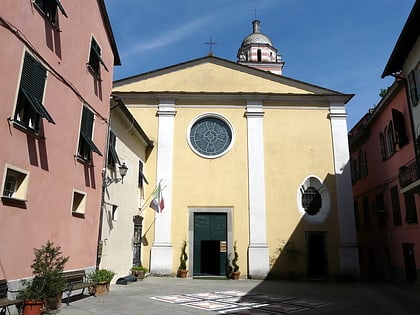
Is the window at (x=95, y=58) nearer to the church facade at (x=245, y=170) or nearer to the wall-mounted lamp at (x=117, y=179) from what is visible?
the wall-mounted lamp at (x=117, y=179)

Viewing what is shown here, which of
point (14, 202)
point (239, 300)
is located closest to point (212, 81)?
point (239, 300)

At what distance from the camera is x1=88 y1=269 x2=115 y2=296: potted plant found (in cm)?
1002

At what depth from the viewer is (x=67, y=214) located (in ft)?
30.1

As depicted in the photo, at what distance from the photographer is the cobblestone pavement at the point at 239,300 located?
8.44 metres

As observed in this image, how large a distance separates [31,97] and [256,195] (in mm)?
12037

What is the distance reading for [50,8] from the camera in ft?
28.2

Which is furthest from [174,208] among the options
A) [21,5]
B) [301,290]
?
[21,5]

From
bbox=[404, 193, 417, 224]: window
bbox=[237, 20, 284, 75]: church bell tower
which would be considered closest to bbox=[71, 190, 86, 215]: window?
bbox=[404, 193, 417, 224]: window

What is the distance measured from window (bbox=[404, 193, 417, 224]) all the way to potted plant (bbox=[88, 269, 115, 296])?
11922 millimetres

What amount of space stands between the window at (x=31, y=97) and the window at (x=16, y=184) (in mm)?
952

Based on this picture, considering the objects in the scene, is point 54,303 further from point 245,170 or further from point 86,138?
point 245,170

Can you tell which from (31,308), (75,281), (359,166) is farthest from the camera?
(359,166)

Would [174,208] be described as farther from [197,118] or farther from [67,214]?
[67,214]

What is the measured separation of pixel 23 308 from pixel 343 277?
46.2 feet
